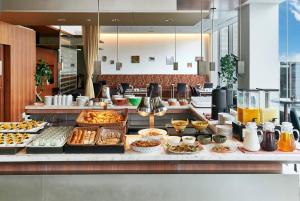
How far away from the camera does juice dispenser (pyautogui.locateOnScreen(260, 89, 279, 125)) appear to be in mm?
3016

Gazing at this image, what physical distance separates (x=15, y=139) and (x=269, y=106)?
2.29 metres

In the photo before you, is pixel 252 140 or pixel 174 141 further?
pixel 174 141

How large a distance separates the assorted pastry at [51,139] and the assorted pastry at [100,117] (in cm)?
32

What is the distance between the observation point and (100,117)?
3.36m

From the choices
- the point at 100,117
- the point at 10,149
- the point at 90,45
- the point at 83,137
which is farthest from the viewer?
the point at 90,45

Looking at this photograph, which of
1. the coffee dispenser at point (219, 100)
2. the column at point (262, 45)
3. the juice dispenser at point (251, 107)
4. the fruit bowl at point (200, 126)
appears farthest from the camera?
the column at point (262, 45)

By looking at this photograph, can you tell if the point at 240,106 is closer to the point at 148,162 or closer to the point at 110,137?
the point at 148,162

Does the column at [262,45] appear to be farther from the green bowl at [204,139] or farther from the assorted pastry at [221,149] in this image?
the assorted pastry at [221,149]

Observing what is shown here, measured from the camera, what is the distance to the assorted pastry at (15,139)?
8.25 ft

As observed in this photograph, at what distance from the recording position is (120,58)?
13.9m

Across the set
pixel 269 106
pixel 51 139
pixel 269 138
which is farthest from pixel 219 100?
pixel 51 139

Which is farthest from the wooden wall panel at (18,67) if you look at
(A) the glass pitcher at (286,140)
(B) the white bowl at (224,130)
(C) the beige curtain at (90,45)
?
(A) the glass pitcher at (286,140)

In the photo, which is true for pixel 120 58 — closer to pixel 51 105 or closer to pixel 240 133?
pixel 51 105

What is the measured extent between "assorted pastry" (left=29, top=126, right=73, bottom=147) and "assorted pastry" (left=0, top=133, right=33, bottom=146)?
0.30 ft
